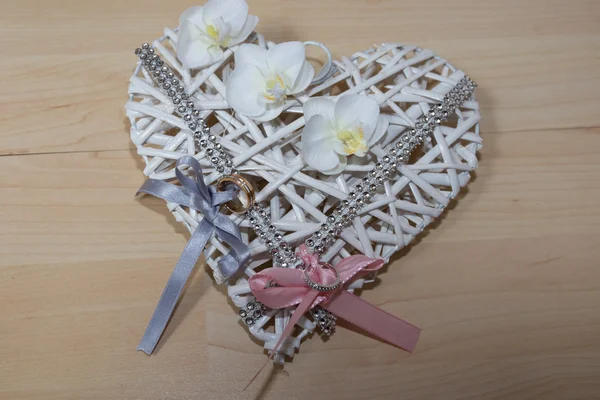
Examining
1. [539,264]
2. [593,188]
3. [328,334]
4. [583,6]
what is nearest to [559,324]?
[539,264]

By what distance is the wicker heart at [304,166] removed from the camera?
2.44 ft

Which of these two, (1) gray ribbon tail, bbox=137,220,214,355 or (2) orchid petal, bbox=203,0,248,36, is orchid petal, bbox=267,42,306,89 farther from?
(1) gray ribbon tail, bbox=137,220,214,355

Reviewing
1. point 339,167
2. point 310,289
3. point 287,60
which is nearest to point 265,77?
point 287,60

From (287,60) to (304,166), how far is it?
0.13 meters

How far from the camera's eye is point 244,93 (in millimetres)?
735

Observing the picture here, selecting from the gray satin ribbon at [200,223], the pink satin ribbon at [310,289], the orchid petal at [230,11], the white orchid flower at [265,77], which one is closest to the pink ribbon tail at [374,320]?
the pink satin ribbon at [310,289]

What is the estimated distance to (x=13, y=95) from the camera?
904 mm

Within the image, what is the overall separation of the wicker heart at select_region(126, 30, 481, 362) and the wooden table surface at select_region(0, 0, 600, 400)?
0.09m

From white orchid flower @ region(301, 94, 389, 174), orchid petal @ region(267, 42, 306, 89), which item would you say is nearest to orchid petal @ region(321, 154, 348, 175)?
white orchid flower @ region(301, 94, 389, 174)

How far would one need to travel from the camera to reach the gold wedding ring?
71 cm

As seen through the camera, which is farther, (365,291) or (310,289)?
(365,291)

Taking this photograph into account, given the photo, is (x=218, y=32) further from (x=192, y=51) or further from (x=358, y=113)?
(x=358, y=113)

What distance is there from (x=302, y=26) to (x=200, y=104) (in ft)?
0.91

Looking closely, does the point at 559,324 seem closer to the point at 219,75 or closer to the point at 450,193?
the point at 450,193
